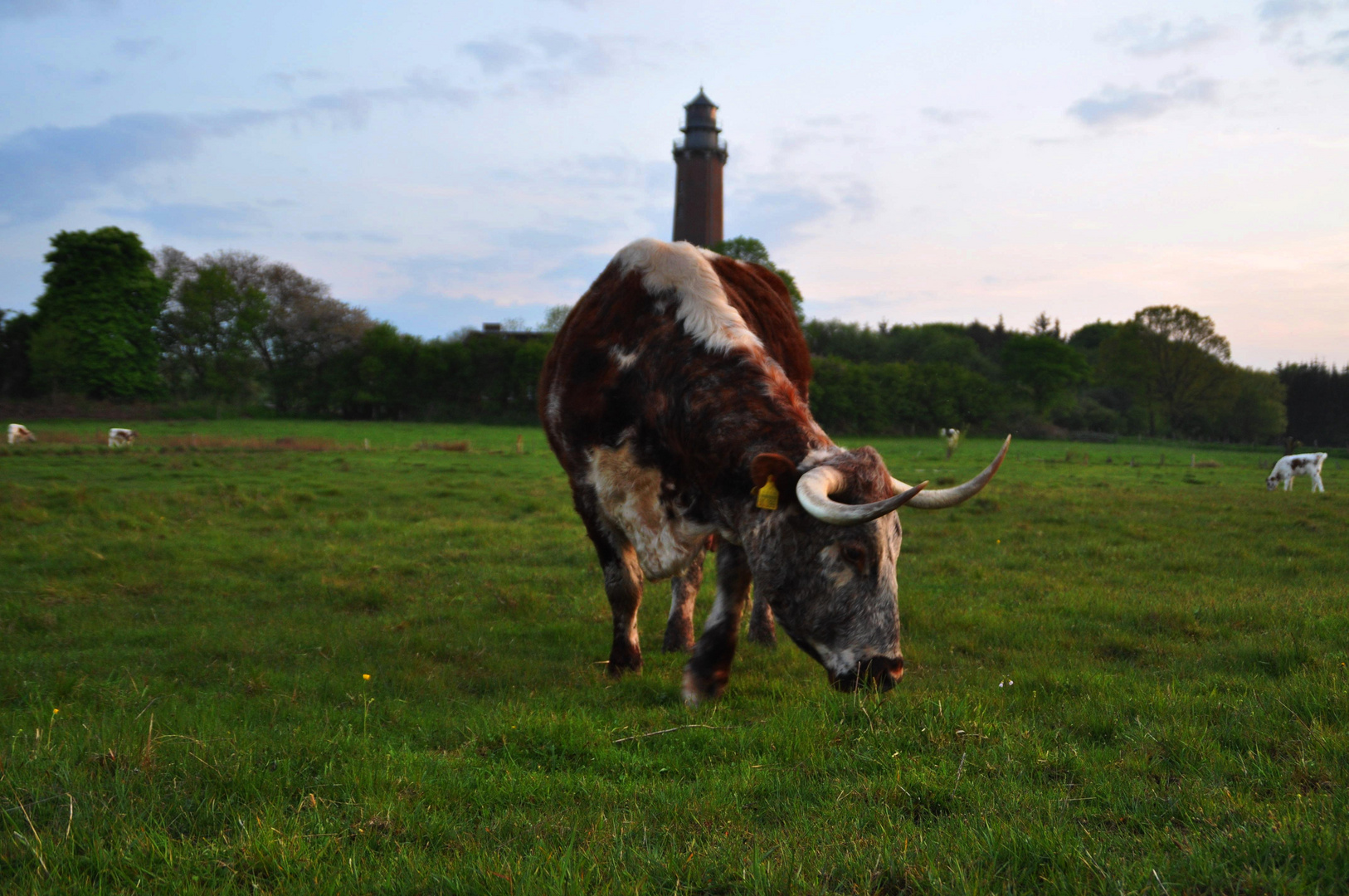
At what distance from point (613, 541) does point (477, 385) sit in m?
56.6

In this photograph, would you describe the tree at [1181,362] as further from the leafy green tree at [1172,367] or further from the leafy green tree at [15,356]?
the leafy green tree at [15,356]

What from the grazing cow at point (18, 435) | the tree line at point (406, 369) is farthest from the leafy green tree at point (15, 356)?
the grazing cow at point (18, 435)

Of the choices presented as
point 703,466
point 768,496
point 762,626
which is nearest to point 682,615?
point 762,626

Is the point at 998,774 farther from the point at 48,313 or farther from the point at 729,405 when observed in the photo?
the point at 48,313

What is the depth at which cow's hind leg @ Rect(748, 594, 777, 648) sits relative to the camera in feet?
22.2

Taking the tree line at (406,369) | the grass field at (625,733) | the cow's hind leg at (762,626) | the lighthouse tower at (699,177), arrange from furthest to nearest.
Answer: the lighthouse tower at (699,177) < the tree line at (406,369) < the cow's hind leg at (762,626) < the grass field at (625,733)

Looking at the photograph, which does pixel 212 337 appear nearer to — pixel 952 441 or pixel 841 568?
pixel 952 441

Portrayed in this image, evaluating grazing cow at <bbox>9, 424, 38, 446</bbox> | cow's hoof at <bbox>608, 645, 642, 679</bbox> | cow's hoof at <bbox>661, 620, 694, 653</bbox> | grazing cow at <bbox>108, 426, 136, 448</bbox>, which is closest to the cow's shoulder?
cow's hoof at <bbox>661, 620, 694, 653</bbox>

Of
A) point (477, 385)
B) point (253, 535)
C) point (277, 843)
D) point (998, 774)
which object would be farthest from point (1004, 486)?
point (477, 385)

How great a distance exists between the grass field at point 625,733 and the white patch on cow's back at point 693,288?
2.18 m

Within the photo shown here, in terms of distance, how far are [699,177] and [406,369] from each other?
39.1 metres

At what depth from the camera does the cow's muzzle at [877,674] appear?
4.38m

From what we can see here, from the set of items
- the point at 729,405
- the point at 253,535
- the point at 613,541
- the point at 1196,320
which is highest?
Answer: the point at 1196,320

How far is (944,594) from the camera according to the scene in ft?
27.2
